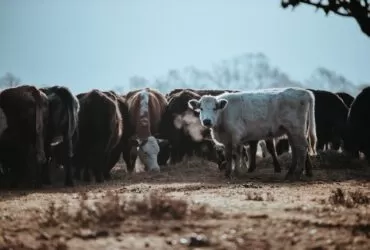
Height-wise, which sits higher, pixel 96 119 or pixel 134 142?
pixel 96 119

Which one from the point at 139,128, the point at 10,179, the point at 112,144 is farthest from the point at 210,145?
the point at 10,179

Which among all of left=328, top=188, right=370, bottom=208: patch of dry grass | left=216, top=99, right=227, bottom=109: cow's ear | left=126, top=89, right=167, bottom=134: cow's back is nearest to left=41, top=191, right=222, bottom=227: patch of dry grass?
left=328, top=188, right=370, bottom=208: patch of dry grass

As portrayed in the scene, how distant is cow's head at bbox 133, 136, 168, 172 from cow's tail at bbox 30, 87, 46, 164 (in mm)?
3936

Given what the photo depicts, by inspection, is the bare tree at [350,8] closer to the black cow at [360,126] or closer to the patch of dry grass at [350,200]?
the patch of dry grass at [350,200]

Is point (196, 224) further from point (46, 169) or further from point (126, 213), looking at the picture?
point (46, 169)

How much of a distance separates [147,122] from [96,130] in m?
2.38

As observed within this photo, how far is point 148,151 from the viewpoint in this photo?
14266 millimetres

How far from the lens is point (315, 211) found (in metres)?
5.90

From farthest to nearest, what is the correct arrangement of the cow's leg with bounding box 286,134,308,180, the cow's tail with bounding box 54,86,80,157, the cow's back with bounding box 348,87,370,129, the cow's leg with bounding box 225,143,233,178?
the cow's back with bounding box 348,87,370,129 → the cow's leg with bounding box 225,143,233,178 → the cow's tail with bounding box 54,86,80,157 → the cow's leg with bounding box 286,134,308,180

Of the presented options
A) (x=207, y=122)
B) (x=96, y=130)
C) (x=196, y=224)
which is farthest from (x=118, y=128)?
(x=196, y=224)

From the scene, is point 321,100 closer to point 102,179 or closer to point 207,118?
point 207,118

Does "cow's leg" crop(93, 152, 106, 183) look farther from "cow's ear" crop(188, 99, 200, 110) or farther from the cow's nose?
the cow's nose

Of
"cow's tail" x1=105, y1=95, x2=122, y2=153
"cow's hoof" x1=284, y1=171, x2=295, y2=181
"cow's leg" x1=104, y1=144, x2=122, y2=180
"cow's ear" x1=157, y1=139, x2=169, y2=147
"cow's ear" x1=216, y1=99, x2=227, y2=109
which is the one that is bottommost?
"cow's hoof" x1=284, y1=171, x2=295, y2=181

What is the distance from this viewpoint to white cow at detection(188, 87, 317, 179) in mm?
11312
